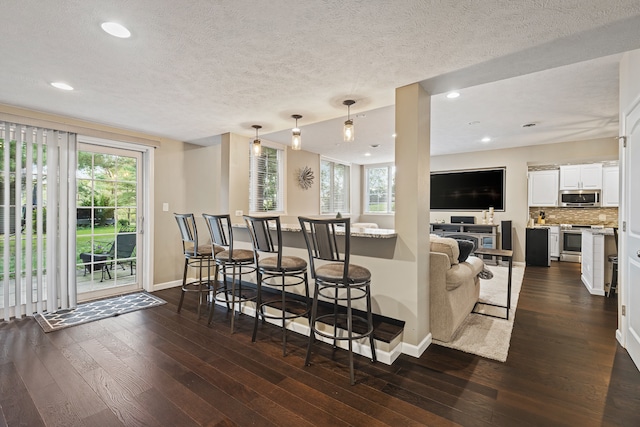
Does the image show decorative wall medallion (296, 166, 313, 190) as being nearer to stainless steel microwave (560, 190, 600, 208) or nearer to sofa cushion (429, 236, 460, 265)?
sofa cushion (429, 236, 460, 265)

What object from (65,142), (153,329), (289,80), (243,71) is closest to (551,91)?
(289,80)

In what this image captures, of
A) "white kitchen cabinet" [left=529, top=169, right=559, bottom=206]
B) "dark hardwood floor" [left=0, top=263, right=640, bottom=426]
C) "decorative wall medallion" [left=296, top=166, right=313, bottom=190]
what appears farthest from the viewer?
"white kitchen cabinet" [left=529, top=169, right=559, bottom=206]

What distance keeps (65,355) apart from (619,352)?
4665mm

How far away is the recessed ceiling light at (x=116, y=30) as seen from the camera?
1.75m

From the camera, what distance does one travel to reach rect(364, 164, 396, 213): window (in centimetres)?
810

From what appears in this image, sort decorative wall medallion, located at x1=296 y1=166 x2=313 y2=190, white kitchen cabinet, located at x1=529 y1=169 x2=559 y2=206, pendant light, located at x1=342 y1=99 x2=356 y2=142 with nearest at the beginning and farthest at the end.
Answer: pendant light, located at x1=342 y1=99 x2=356 y2=142, decorative wall medallion, located at x1=296 y1=166 x2=313 y2=190, white kitchen cabinet, located at x1=529 y1=169 x2=559 y2=206

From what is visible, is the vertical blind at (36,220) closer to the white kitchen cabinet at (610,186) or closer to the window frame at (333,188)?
the window frame at (333,188)

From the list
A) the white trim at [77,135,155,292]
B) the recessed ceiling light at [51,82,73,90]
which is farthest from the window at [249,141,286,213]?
the recessed ceiling light at [51,82,73,90]

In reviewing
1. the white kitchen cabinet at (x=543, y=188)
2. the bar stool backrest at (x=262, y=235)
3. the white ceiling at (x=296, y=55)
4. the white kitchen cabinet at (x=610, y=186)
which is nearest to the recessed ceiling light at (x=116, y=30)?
the white ceiling at (x=296, y=55)

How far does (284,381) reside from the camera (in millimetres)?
2102

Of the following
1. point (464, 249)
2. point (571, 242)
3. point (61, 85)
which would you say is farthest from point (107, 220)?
point (571, 242)

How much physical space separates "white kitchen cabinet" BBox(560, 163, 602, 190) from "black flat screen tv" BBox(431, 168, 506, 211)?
1.56 meters

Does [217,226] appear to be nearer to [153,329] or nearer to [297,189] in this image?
[153,329]

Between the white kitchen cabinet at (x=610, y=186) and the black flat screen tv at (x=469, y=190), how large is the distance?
7.01 feet
